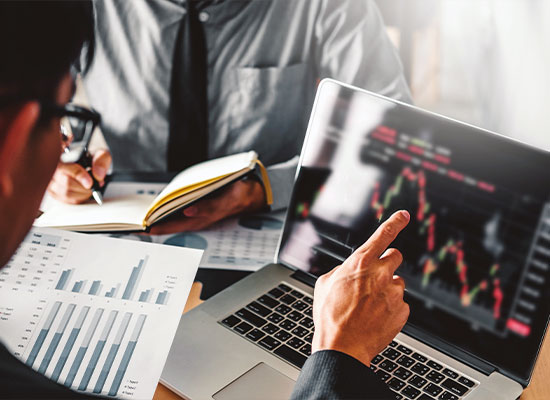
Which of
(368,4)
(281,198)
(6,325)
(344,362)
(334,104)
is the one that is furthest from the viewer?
(368,4)

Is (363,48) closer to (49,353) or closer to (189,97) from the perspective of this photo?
(189,97)

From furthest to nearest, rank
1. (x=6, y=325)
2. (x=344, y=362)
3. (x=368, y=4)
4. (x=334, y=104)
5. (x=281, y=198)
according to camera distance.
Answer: (x=368, y=4), (x=281, y=198), (x=334, y=104), (x=6, y=325), (x=344, y=362)

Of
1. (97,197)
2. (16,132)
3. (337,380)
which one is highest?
(16,132)

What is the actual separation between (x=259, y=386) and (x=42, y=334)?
288 mm

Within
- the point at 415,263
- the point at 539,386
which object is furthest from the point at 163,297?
the point at 539,386

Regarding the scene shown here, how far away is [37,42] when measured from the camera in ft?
1.46

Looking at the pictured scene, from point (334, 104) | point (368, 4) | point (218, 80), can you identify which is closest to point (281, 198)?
point (334, 104)

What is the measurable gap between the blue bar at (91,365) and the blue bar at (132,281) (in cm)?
8

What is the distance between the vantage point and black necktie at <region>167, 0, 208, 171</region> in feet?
4.30

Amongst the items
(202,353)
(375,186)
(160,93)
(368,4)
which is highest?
(368,4)

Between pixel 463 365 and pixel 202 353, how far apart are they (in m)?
0.35

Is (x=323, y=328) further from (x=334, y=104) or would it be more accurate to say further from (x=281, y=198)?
(x=281, y=198)

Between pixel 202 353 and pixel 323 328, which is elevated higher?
pixel 323 328

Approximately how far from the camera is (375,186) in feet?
2.79
